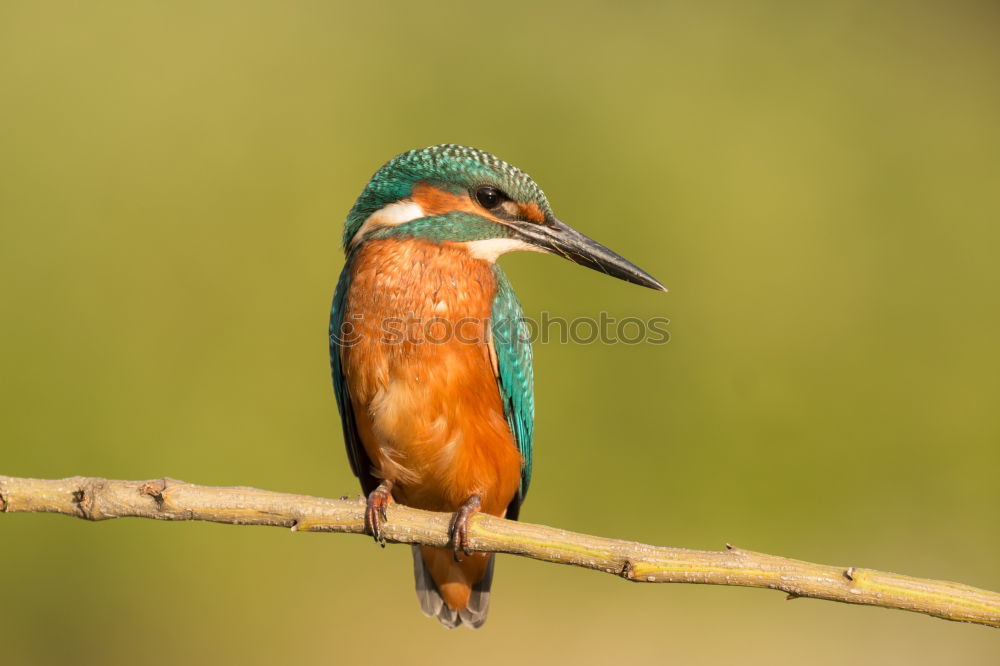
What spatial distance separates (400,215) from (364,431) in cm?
69

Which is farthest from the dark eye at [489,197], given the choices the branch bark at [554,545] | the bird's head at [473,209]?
the branch bark at [554,545]

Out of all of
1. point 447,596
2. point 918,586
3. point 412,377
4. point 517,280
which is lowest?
point 447,596

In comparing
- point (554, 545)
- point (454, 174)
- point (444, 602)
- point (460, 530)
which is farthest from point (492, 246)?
point (444, 602)

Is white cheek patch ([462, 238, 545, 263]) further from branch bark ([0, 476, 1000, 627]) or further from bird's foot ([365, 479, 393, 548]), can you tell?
branch bark ([0, 476, 1000, 627])

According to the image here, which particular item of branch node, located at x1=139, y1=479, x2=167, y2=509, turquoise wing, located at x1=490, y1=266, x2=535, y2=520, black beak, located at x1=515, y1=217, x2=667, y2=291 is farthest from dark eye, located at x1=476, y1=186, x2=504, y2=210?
branch node, located at x1=139, y1=479, x2=167, y2=509

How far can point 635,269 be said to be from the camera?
9.27ft

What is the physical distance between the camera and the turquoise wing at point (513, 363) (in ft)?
9.21

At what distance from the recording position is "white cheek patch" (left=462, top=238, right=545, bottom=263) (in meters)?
2.77

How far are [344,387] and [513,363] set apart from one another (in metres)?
0.56

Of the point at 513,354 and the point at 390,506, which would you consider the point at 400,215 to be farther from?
the point at 390,506

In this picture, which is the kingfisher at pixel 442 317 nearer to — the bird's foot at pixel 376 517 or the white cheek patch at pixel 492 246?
the white cheek patch at pixel 492 246

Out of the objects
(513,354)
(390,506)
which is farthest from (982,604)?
(513,354)

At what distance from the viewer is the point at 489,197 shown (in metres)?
2.73

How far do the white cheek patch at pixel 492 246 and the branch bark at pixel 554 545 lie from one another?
3.11ft
